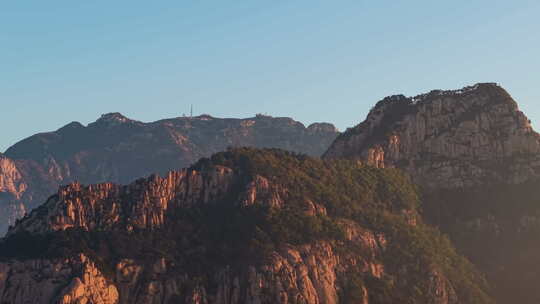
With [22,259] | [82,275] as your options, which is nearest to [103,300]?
[82,275]

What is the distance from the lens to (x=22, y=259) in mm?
198250

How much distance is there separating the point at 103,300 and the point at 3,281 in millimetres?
21496

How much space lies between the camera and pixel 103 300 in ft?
634

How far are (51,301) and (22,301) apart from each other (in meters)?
6.74

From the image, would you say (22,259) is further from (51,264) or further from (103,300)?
(103,300)

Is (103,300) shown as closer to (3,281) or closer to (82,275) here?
(82,275)

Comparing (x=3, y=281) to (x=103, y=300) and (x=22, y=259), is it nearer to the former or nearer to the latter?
(x=22, y=259)

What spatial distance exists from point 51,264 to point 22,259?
7.58 meters

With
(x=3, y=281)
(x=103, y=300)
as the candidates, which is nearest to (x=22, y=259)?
(x=3, y=281)

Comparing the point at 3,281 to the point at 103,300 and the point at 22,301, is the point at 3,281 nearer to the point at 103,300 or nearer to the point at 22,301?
the point at 22,301

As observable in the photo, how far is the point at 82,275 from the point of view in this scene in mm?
192750

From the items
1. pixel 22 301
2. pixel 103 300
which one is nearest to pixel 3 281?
pixel 22 301

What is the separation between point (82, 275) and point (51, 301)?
8593mm
